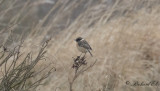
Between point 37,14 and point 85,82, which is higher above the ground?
point 37,14

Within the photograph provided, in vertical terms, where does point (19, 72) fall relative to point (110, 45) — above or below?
above

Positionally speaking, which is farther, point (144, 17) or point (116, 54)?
point (144, 17)

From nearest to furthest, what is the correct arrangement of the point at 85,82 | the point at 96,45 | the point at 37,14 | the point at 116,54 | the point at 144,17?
the point at 85,82 → the point at 116,54 → the point at 96,45 → the point at 144,17 → the point at 37,14

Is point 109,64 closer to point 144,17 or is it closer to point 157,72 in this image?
A: point 157,72

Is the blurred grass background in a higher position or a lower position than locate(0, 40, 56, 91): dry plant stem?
lower

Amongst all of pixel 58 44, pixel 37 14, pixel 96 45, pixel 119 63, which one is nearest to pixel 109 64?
pixel 119 63

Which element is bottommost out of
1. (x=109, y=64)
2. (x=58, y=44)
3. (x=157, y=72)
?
(x=157, y=72)

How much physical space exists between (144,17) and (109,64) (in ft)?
3.11

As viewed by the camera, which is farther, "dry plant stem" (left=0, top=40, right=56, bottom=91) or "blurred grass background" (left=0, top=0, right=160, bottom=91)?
"blurred grass background" (left=0, top=0, right=160, bottom=91)

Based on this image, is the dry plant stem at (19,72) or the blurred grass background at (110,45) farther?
the blurred grass background at (110,45)

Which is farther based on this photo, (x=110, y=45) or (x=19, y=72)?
(x=110, y=45)

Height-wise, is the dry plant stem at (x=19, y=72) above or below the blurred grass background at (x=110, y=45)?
above

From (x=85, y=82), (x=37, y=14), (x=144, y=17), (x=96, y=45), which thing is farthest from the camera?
(x=37, y=14)

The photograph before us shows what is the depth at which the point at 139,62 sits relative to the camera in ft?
14.3
